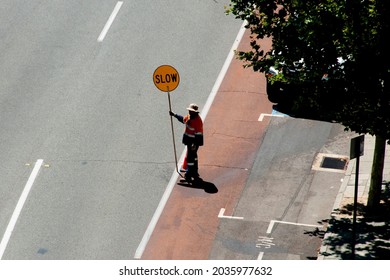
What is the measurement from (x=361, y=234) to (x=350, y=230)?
25 centimetres

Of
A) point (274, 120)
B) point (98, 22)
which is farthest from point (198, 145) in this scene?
point (98, 22)

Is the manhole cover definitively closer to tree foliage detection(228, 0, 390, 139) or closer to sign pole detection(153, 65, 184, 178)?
sign pole detection(153, 65, 184, 178)

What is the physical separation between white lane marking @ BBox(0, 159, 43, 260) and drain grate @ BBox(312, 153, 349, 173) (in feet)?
20.8

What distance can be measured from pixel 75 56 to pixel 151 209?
22.7 feet

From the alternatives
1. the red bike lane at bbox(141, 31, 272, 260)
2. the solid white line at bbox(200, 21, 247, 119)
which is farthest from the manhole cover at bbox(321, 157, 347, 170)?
the solid white line at bbox(200, 21, 247, 119)


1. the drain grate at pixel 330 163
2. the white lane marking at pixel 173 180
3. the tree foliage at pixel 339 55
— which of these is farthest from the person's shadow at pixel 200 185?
the tree foliage at pixel 339 55

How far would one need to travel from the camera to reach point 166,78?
25234 millimetres

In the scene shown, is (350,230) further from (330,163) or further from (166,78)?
(166,78)

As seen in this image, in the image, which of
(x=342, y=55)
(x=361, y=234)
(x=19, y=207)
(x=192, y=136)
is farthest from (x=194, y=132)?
(x=342, y=55)

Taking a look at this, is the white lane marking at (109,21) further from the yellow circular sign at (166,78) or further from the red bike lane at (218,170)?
the yellow circular sign at (166,78)

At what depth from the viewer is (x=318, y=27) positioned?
2106 cm

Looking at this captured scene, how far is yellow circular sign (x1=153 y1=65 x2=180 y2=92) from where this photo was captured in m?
25.1

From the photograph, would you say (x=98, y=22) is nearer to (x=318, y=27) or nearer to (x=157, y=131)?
(x=157, y=131)

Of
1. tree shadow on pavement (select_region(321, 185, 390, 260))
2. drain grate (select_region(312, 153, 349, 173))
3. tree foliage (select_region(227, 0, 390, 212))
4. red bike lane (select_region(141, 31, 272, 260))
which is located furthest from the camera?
drain grate (select_region(312, 153, 349, 173))
